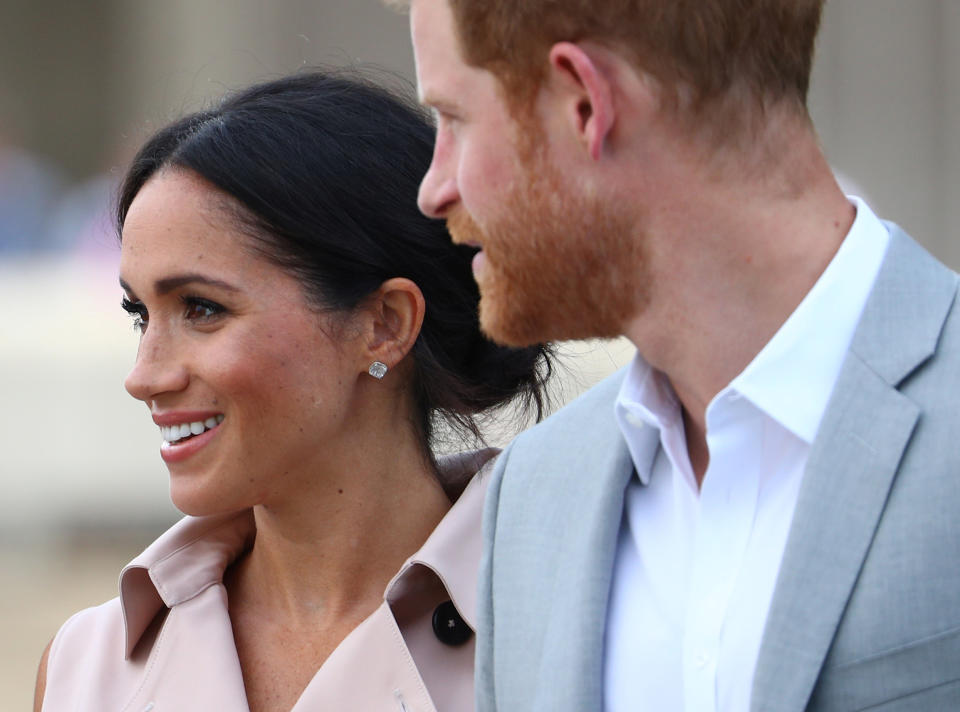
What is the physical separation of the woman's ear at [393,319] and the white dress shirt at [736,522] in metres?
0.89

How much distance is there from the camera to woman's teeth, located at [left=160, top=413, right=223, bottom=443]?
2.62 metres

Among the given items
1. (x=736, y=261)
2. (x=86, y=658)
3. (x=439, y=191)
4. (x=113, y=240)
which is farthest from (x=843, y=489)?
(x=113, y=240)

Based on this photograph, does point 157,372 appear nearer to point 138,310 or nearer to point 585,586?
point 138,310

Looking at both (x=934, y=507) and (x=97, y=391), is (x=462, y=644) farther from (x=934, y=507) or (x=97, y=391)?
(x=97, y=391)

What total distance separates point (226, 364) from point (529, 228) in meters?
0.86

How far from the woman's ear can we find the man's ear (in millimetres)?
894

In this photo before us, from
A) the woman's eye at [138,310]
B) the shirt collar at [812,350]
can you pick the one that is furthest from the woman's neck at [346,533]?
the shirt collar at [812,350]

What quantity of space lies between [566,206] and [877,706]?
712mm

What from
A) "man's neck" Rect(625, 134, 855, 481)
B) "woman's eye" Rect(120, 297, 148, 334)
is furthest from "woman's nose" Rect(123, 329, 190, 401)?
"man's neck" Rect(625, 134, 855, 481)

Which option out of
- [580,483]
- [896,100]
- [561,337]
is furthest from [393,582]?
[896,100]

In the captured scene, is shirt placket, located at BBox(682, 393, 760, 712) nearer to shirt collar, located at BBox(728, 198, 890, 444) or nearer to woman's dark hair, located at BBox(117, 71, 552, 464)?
shirt collar, located at BBox(728, 198, 890, 444)

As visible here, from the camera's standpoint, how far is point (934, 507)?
163 cm

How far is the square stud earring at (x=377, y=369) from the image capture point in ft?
8.93

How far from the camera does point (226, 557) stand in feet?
9.54
